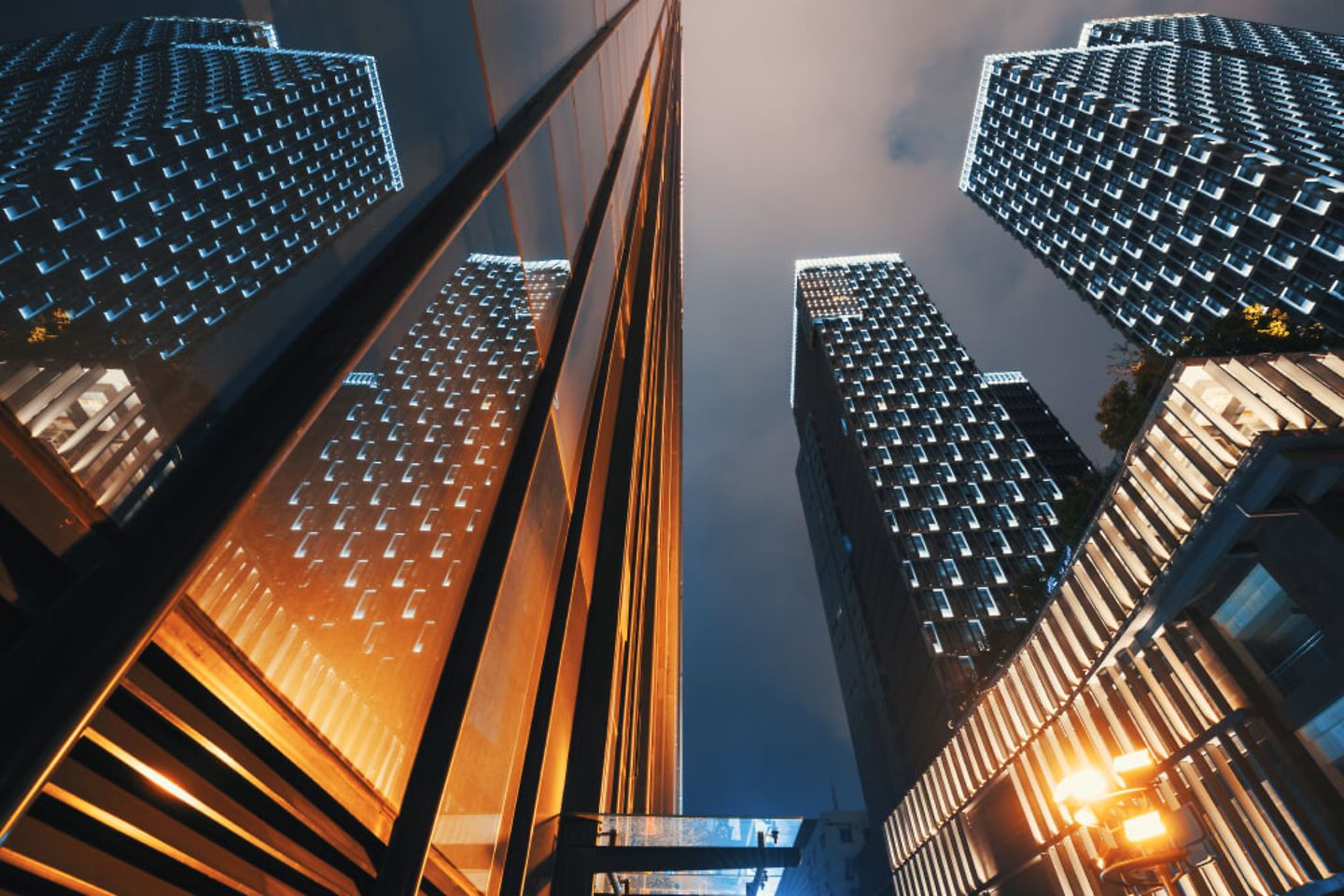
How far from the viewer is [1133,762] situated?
874 cm

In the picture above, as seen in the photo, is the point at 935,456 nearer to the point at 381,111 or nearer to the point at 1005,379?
the point at 1005,379

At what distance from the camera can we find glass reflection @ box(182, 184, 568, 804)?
2.53 meters

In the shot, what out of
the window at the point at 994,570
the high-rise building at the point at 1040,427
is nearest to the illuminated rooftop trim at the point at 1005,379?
the high-rise building at the point at 1040,427

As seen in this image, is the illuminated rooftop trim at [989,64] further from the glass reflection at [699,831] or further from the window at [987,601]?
the glass reflection at [699,831]

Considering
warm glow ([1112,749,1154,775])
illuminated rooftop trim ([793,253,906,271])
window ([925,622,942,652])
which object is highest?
illuminated rooftop trim ([793,253,906,271])

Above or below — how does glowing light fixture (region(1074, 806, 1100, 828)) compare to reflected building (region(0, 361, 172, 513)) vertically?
above

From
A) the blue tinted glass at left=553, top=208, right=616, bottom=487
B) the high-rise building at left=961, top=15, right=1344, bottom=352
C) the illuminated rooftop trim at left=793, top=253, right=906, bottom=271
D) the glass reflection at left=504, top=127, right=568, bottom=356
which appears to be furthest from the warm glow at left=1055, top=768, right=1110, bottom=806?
the illuminated rooftop trim at left=793, top=253, right=906, bottom=271

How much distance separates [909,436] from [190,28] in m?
80.7

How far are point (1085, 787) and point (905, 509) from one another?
62.2 meters

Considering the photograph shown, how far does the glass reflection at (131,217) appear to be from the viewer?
1.62 m

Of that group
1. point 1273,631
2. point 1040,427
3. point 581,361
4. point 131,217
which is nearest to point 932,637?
point 1040,427

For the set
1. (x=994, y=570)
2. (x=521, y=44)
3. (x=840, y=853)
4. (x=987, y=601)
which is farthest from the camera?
(x=840, y=853)

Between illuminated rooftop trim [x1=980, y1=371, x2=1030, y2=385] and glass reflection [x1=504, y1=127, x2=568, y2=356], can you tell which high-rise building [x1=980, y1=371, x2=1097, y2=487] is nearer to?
illuminated rooftop trim [x1=980, y1=371, x2=1030, y2=385]

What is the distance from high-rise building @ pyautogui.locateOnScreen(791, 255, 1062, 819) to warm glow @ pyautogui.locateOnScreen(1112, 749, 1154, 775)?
89.5 ft
